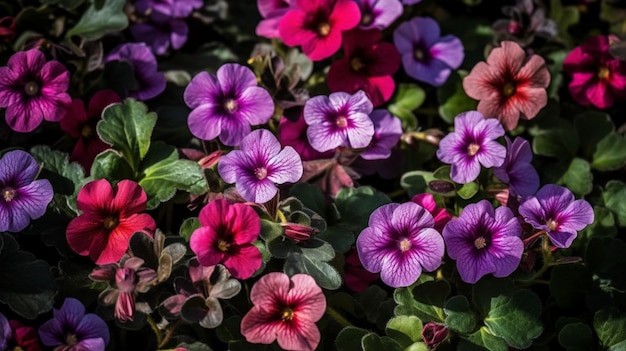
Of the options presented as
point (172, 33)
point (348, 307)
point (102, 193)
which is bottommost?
point (348, 307)

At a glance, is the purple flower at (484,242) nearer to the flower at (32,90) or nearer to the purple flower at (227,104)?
the purple flower at (227,104)

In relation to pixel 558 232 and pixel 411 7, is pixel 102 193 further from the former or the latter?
pixel 411 7

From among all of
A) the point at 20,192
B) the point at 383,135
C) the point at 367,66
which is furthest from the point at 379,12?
the point at 20,192

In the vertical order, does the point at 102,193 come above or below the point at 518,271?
above

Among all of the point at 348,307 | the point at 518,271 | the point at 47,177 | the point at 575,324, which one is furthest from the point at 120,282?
the point at 575,324

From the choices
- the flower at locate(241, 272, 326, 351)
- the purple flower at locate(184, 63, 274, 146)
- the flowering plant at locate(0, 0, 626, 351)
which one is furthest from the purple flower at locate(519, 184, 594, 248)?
the purple flower at locate(184, 63, 274, 146)

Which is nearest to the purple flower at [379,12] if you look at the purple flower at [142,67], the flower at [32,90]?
the purple flower at [142,67]

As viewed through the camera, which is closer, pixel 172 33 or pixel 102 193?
pixel 102 193

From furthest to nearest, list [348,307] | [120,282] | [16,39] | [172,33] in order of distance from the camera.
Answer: [172,33]
[16,39]
[348,307]
[120,282]
